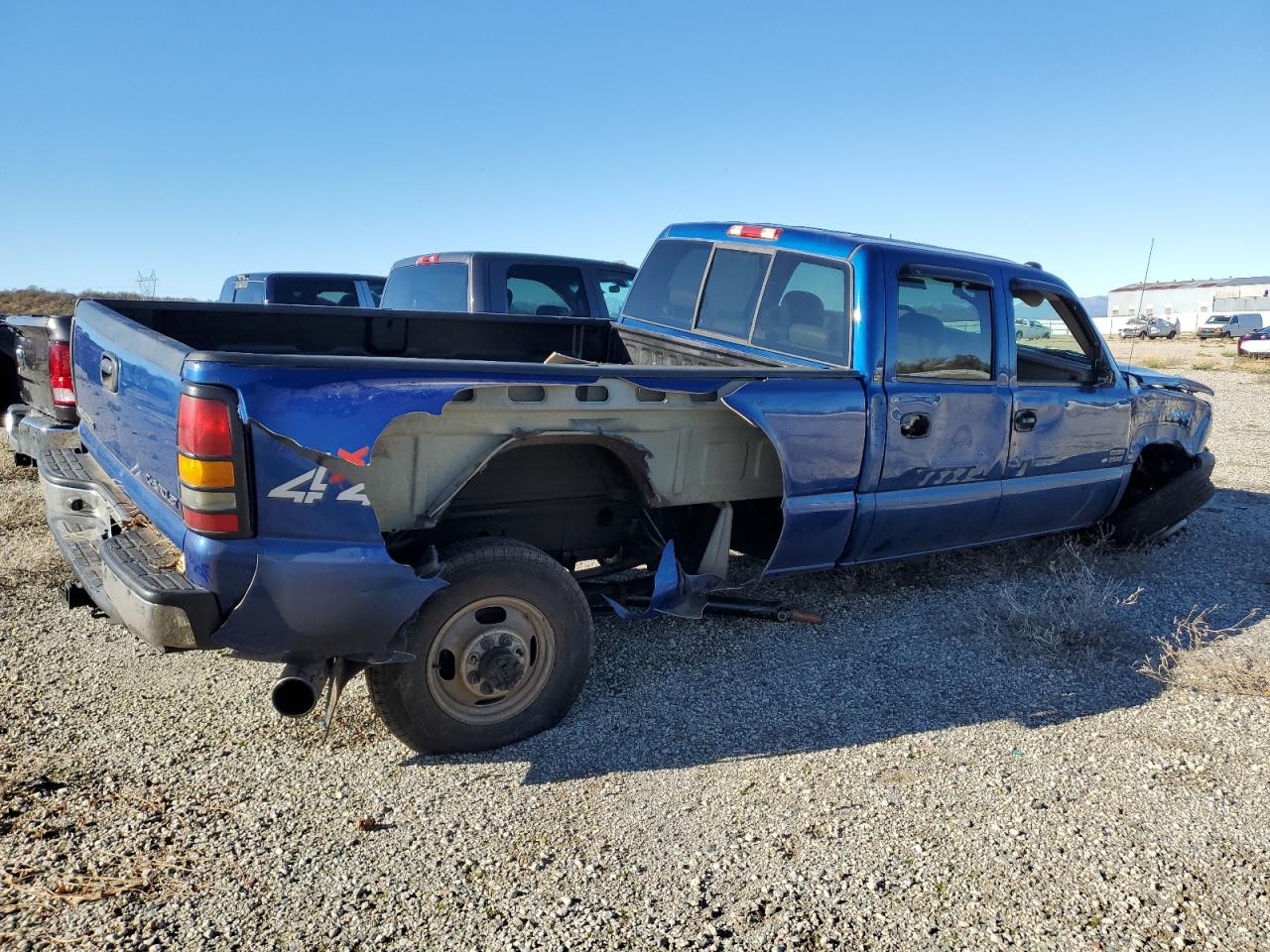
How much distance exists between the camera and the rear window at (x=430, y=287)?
7961 mm

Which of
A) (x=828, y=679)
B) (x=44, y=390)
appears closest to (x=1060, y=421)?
(x=828, y=679)

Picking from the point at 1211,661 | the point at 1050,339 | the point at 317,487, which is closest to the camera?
the point at 317,487

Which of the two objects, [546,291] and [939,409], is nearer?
[939,409]

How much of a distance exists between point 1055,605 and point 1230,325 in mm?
52896

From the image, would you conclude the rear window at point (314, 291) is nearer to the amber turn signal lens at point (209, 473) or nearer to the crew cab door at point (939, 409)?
the crew cab door at point (939, 409)

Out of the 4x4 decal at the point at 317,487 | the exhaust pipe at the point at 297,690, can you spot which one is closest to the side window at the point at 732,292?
the 4x4 decal at the point at 317,487

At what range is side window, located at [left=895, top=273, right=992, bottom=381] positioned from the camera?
4.48 metres

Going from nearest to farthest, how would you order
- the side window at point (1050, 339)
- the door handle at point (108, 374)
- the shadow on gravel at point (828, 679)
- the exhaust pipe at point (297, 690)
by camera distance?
1. the exhaust pipe at point (297, 690)
2. the door handle at point (108, 374)
3. the shadow on gravel at point (828, 679)
4. the side window at point (1050, 339)

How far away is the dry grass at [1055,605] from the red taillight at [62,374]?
16.0 ft

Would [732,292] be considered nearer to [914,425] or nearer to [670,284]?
[670,284]

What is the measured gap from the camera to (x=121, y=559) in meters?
3.07

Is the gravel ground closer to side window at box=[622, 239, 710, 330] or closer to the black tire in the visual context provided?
the black tire

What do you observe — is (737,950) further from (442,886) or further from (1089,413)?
(1089,413)

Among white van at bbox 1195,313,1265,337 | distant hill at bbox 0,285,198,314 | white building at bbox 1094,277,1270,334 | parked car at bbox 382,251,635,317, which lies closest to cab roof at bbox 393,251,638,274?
parked car at bbox 382,251,635,317
